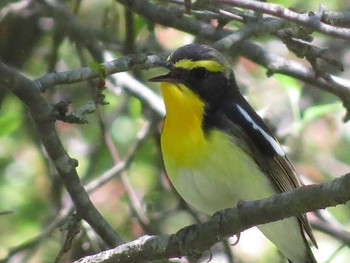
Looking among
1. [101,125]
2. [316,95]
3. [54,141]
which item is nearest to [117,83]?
[101,125]

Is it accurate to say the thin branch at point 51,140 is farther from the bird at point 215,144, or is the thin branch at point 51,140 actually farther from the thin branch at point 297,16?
the thin branch at point 297,16

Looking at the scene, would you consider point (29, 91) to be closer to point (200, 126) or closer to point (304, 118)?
point (200, 126)

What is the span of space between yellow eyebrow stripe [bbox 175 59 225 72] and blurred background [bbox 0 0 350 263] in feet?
1.63

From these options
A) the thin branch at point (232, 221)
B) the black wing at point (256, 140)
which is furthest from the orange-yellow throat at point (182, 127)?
the thin branch at point (232, 221)

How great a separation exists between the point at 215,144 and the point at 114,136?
3.03 metres

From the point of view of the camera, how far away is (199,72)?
5.26 m

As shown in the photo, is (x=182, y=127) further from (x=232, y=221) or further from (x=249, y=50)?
(x=232, y=221)

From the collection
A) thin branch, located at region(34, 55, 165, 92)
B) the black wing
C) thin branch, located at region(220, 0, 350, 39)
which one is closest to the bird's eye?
the black wing

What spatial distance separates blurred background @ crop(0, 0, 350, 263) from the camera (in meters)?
6.08

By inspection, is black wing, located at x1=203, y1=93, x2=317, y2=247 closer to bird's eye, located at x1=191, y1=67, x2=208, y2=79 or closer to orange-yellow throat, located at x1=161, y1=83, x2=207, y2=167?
orange-yellow throat, located at x1=161, y1=83, x2=207, y2=167

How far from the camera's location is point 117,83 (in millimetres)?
5922

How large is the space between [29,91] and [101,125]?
1978mm

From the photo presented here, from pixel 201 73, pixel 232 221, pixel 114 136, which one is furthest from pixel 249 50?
pixel 114 136

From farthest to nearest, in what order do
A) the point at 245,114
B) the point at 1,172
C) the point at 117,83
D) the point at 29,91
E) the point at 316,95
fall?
1. the point at 316,95
2. the point at 1,172
3. the point at 117,83
4. the point at 245,114
5. the point at 29,91
